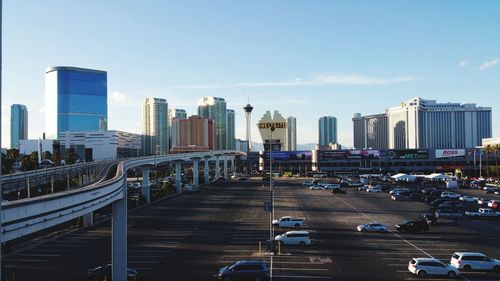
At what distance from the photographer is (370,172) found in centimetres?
14575

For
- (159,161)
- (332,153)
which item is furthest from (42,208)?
(332,153)

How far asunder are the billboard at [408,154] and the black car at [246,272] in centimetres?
12365

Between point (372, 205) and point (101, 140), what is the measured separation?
121m

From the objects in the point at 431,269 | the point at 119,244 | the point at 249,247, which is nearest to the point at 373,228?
the point at 249,247

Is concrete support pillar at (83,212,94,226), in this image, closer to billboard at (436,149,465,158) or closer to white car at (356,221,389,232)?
white car at (356,221,389,232)

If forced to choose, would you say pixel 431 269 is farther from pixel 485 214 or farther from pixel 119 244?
pixel 485 214

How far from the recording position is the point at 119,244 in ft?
85.0

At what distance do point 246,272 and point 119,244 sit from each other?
7.18 metres

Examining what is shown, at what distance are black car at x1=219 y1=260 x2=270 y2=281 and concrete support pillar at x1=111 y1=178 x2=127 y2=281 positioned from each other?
5257mm

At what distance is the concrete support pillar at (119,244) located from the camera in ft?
81.4

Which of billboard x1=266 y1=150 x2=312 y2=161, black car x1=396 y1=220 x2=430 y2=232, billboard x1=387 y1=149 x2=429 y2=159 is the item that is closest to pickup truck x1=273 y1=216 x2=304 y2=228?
black car x1=396 y1=220 x2=430 y2=232

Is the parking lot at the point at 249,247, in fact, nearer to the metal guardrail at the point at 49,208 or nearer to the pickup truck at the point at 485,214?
the pickup truck at the point at 485,214

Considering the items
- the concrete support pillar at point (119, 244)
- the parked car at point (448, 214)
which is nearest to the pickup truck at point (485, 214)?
the parked car at point (448, 214)

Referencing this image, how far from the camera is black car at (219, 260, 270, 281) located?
25047 millimetres
